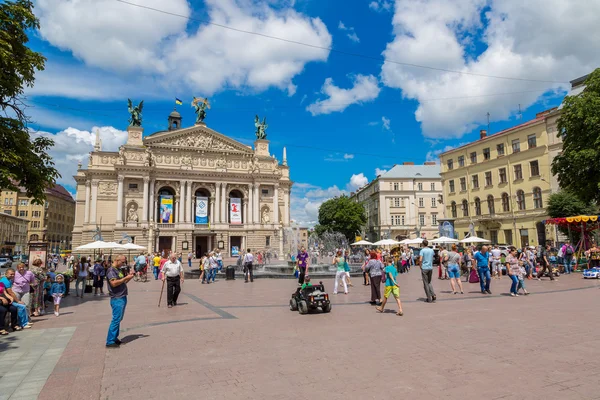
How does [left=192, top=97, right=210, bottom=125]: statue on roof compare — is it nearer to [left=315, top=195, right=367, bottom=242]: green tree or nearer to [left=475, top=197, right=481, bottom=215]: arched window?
[left=315, top=195, right=367, bottom=242]: green tree

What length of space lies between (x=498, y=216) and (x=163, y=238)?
47408 mm

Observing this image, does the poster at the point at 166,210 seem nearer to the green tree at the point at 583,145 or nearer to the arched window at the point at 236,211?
the arched window at the point at 236,211

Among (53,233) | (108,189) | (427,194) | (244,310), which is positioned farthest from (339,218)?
(53,233)

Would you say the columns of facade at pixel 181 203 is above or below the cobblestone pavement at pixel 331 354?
above

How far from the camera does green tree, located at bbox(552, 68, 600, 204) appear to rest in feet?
81.0

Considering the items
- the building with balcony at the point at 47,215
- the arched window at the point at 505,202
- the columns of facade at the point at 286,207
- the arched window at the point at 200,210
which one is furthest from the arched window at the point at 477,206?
the building with balcony at the point at 47,215

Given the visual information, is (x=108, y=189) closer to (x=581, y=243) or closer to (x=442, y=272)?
(x=442, y=272)

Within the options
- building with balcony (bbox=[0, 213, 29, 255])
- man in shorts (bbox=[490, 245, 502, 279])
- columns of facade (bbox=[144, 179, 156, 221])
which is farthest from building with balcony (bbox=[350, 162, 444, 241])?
building with balcony (bbox=[0, 213, 29, 255])

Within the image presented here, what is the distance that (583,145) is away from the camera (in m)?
26.0

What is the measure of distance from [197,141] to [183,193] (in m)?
9.41

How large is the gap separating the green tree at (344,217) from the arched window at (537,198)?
115 ft

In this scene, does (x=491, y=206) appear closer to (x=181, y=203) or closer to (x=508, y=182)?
(x=508, y=182)

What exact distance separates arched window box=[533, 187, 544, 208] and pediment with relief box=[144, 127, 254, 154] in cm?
4353

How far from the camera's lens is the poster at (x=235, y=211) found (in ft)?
206
